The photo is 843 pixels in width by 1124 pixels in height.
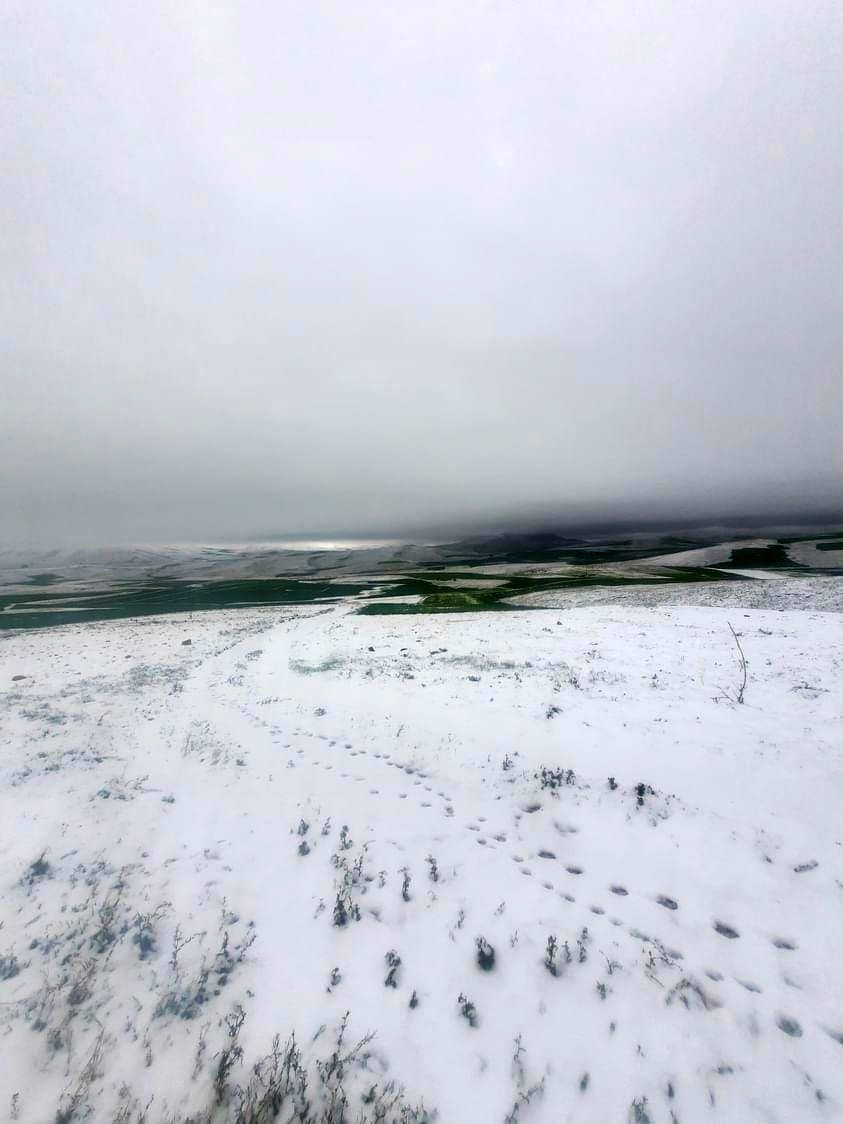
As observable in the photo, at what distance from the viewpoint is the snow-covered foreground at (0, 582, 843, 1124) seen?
4453 mm

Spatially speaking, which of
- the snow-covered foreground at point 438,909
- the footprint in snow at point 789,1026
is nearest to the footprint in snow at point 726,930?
the snow-covered foreground at point 438,909

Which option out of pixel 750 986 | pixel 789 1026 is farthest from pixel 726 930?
pixel 789 1026

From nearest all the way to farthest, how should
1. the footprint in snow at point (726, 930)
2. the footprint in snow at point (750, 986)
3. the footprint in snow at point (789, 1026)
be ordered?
the footprint in snow at point (789, 1026)
the footprint in snow at point (750, 986)
the footprint in snow at point (726, 930)

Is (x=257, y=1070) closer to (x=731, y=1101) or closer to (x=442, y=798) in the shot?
(x=731, y=1101)

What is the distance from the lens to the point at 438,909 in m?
6.59

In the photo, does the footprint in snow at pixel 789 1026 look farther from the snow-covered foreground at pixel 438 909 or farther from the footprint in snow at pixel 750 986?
the footprint in snow at pixel 750 986

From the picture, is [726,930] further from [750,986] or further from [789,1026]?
[789,1026]

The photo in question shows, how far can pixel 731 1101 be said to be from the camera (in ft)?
13.8

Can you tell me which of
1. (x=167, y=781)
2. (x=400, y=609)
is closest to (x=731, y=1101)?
(x=167, y=781)

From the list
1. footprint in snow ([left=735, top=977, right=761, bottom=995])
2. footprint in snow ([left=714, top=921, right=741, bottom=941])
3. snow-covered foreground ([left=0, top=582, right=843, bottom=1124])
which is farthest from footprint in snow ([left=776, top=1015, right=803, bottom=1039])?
footprint in snow ([left=714, top=921, right=741, bottom=941])

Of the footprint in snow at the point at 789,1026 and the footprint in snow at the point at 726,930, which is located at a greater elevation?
the footprint in snow at the point at 789,1026

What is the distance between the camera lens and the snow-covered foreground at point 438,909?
4.45 metres

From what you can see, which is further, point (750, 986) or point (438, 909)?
point (438, 909)

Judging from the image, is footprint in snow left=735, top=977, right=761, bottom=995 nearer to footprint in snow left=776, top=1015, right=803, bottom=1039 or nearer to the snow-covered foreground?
the snow-covered foreground
